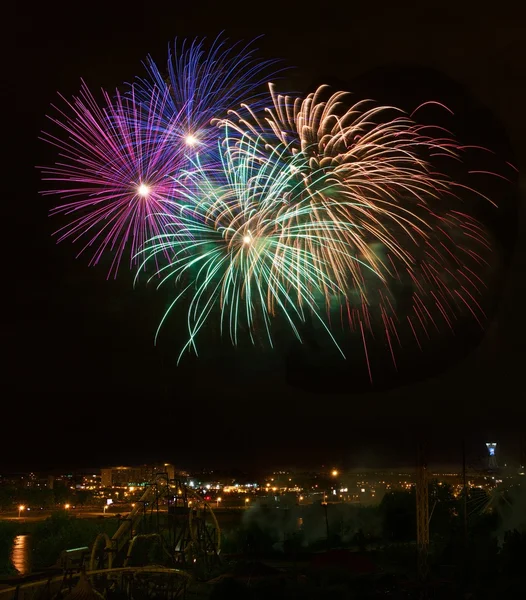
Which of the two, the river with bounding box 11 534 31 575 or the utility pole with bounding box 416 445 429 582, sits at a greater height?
the utility pole with bounding box 416 445 429 582

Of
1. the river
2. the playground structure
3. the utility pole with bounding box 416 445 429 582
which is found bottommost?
the river

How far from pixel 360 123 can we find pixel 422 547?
12.4 metres

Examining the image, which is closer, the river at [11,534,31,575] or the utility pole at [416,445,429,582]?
the utility pole at [416,445,429,582]

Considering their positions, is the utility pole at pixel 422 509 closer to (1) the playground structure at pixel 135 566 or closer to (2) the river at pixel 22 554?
(1) the playground structure at pixel 135 566

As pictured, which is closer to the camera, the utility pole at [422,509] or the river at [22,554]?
the utility pole at [422,509]

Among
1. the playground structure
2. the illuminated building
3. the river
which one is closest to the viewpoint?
the playground structure

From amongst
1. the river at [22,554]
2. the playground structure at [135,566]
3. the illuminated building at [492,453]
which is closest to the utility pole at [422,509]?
the playground structure at [135,566]

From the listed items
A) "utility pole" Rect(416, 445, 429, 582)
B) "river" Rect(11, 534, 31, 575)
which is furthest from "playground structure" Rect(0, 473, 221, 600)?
"utility pole" Rect(416, 445, 429, 582)

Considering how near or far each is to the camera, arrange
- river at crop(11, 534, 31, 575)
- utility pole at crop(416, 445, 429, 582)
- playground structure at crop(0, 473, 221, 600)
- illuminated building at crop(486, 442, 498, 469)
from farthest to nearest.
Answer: illuminated building at crop(486, 442, 498, 469) → river at crop(11, 534, 31, 575) → utility pole at crop(416, 445, 429, 582) → playground structure at crop(0, 473, 221, 600)

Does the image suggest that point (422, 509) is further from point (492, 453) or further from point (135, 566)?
point (492, 453)

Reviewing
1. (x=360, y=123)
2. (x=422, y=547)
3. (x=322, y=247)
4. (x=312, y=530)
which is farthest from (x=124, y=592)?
(x=312, y=530)

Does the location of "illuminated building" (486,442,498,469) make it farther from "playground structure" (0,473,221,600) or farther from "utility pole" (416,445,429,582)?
"utility pole" (416,445,429,582)

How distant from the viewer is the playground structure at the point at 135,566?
20234 millimetres

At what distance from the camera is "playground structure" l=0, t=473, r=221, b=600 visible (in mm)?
20234
